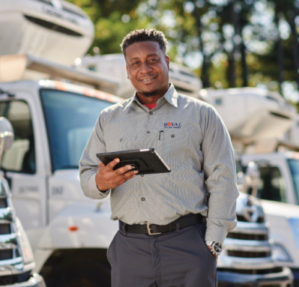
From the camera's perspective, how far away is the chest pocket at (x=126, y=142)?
103 inches

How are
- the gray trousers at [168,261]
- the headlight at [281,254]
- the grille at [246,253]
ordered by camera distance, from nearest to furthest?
1. the gray trousers at [168,261]
2. the grille at [246,253]
3. the headlight at [281,254]

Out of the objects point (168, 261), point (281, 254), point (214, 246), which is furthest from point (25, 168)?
point (281, 254)

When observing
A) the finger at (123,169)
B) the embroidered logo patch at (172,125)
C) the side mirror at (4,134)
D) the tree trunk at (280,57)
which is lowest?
the finger at (123,169)

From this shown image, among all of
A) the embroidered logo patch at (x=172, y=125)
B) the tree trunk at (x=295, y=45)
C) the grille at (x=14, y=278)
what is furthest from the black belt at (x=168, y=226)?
the tree trunk at (x=295, y=45)

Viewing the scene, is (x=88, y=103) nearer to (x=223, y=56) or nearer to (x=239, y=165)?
(x=239, y=165)

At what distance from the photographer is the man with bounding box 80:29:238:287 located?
2441 mm

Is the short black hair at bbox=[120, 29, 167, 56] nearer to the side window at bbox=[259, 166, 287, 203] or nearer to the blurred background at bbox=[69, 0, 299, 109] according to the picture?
the side window at bbox=[259, 166, 287, 203]

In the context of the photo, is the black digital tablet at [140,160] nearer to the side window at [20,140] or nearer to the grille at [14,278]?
the grille at [14,278]

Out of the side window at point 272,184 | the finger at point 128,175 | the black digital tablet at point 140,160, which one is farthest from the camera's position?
the side window at point 272,184

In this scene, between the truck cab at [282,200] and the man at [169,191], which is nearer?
the man at [169,191]

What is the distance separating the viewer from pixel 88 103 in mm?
4559

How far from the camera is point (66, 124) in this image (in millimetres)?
4250

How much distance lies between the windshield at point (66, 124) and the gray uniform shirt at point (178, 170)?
146 centimetres

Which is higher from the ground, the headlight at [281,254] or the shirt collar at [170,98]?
the shirt collar at [170,98]
